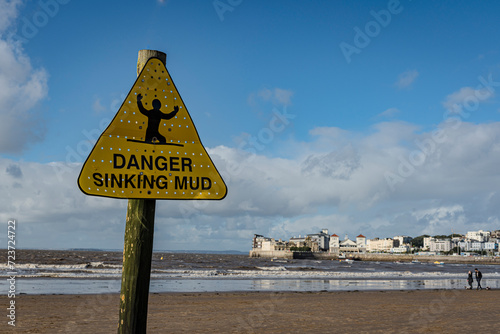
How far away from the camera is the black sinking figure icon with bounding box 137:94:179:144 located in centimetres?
295

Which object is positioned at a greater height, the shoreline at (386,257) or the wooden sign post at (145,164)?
the wooden sign post at (145,164)

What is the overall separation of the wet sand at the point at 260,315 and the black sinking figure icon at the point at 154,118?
32.5ft

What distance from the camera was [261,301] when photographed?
1952 cm

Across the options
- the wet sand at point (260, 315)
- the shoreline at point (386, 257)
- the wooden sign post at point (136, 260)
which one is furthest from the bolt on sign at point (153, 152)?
the shoreline at point (386, 257)

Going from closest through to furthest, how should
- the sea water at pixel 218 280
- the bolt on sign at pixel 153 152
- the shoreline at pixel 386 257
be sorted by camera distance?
the bolt on sign at pixel 153 152 < the sea water at pixel 218 280 < the shoreline at pixel 386 257

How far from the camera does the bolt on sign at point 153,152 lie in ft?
9.32

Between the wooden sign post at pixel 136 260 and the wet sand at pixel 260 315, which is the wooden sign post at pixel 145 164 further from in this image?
the wet sand at pixel 260 315

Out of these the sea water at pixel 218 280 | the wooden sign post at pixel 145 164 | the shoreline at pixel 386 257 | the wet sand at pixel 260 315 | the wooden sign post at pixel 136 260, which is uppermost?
the wooden sign post at pixel 145 164

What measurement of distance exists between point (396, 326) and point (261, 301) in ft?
26.4

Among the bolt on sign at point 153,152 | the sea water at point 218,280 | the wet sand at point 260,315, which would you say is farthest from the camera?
the sea water at point 218,280

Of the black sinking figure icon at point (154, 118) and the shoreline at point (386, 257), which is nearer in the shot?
the black sinking figure icon at point (154, 118)

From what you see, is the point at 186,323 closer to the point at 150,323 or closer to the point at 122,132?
the point at 150,323

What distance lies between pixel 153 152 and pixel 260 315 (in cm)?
1318

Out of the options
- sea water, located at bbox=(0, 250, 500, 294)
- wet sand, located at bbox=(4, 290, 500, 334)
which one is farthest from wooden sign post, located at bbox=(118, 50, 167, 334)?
sea water, located at bbox=(0, 250, 500, 294)
